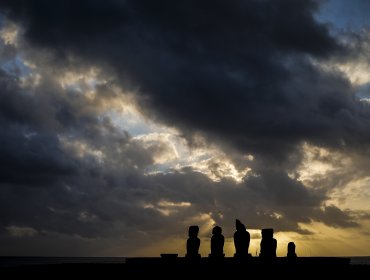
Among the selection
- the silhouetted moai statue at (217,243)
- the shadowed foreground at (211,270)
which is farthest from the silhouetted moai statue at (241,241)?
the silhouetted moai statue at (217,243)

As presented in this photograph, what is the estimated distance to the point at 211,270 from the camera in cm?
2953

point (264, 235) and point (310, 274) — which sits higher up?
point (264, 235)

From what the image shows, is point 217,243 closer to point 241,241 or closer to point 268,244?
point 241,241

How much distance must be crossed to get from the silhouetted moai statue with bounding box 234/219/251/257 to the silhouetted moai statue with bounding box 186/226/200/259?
2.95m

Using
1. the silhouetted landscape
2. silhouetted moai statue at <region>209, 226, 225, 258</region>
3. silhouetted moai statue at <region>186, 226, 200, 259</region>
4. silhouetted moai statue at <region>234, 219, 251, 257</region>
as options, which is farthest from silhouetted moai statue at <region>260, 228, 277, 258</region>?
silhouetted moai statue at <region>186, 226, 200, 259</region>

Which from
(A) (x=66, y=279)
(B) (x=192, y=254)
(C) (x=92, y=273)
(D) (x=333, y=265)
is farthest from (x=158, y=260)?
(D) (x=333, y=265)

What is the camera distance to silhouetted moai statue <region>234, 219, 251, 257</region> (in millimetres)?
32469

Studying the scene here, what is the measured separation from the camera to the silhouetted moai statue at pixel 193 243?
1328 inches

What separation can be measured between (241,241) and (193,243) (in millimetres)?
3538

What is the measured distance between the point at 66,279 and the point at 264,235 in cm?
1377

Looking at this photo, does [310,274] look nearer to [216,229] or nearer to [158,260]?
[216,229]

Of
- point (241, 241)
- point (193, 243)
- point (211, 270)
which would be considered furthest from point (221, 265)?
point (193, 243)

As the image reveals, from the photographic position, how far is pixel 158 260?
3191cm

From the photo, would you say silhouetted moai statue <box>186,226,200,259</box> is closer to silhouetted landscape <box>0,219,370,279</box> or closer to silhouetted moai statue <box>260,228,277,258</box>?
silhouetted landscape <box>0,219,370,279</box>
